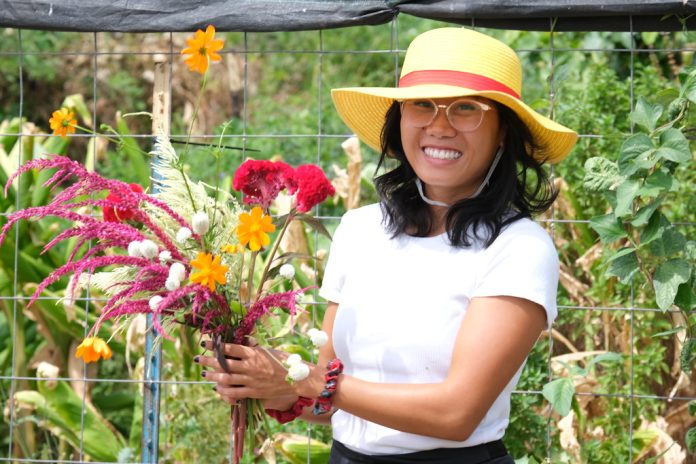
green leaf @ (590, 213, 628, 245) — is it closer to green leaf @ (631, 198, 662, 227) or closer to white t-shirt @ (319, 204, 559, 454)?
green leaf @ (631, 198, 662, 227)

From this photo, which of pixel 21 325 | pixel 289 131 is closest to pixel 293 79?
pixel 289 131

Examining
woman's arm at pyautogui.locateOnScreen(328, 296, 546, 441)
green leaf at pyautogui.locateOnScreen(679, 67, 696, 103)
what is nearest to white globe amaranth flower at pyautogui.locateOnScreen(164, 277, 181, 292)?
woman's arm at pyautogui.locateOnScreen(328, 296, 546, 441)

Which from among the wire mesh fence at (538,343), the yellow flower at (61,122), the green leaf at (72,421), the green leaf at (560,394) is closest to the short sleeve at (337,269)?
the wire mesh fence at (538,343)

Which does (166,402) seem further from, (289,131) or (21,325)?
(289,131)

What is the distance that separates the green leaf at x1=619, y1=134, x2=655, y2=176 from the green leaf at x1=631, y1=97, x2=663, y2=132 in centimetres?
5

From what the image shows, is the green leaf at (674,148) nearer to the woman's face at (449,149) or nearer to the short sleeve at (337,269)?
the woman's face at (449,149)

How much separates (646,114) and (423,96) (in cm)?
84

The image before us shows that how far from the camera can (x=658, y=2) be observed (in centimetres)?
273

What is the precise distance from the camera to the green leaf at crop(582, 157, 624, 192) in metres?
2.63

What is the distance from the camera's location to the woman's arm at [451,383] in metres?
1.85

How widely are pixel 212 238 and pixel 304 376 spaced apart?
1.00 ft

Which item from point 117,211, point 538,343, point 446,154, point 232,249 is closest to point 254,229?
point 232,249

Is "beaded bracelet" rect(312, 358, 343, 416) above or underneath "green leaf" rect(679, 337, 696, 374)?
above

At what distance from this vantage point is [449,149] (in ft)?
6.61
